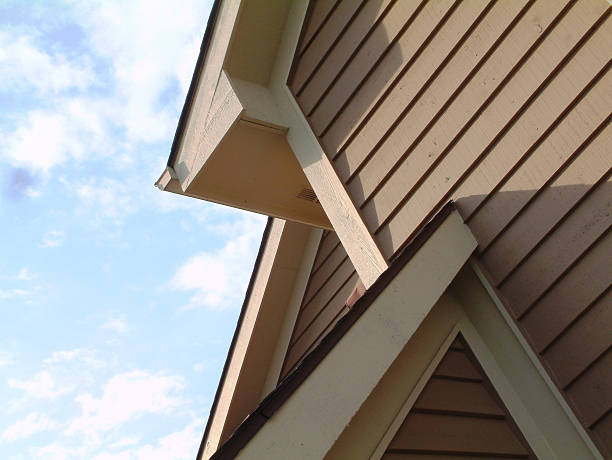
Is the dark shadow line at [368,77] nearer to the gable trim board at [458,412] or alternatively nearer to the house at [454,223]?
the house at [454,223]

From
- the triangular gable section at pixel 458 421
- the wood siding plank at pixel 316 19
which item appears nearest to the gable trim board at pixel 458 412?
the triangular gable section at pixel 458 421

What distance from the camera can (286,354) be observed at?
17.6 ft

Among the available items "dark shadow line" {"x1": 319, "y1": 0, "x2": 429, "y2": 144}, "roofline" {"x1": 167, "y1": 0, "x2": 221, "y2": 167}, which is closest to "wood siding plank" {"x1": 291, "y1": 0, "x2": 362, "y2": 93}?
"dark shadow line" {"x1": 319, "y1": 0, "x2": 429, "y2": 144}

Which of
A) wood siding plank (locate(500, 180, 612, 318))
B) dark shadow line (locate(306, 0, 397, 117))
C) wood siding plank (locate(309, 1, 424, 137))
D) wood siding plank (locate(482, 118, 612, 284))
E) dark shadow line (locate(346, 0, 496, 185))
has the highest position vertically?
dark shadow line (locate(306, 0, 397, 117))

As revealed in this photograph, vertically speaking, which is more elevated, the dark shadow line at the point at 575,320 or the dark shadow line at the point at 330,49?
the dark shadow line at the point at 330,49

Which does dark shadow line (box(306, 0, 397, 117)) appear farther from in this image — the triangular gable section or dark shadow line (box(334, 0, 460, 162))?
the triangular gable section

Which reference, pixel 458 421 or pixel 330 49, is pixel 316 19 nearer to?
pixel 330 49

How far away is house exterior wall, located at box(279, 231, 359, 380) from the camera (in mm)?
4766

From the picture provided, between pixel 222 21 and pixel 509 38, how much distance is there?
79.2 inches

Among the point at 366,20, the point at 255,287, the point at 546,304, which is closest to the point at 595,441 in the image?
the point at 546,304

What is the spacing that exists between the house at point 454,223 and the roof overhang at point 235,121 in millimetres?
50

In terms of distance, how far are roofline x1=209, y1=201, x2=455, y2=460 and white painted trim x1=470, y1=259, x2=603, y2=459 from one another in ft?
1.11

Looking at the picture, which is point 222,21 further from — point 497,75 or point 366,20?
point 497,75

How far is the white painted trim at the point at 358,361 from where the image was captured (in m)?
1.74
